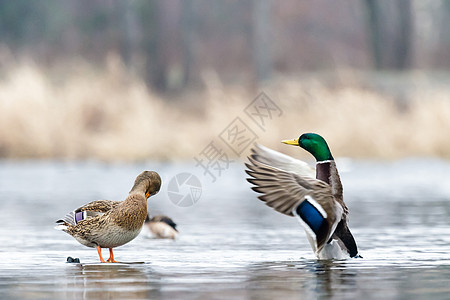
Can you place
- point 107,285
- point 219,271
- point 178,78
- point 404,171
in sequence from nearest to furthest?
point 107,285
point 219,271
point 404,171
point 178,78

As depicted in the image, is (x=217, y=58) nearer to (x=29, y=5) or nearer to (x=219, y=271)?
(x=29, y=5)

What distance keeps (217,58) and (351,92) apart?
76.5 ft

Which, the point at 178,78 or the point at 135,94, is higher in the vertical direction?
the point at 178,78

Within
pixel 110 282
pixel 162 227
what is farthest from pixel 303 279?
pixel 162 227

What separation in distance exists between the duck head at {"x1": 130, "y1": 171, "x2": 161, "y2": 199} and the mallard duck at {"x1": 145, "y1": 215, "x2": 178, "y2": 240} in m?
1.71

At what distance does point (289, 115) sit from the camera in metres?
22.5

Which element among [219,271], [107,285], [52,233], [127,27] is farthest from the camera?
[127,27]

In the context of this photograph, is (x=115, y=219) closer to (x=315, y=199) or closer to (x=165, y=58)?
(x=315, y=199)

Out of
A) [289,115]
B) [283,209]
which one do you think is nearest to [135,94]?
[289,115]

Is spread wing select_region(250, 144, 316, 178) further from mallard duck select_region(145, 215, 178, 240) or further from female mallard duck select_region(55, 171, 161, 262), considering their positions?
mallard duck select_region(145, 215, 178, 240)

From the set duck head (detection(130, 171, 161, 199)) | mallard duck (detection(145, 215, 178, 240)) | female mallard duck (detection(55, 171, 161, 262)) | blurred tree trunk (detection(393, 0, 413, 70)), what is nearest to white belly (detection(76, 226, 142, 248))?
female mallard duck (detection(55, 171, 161, 262))
